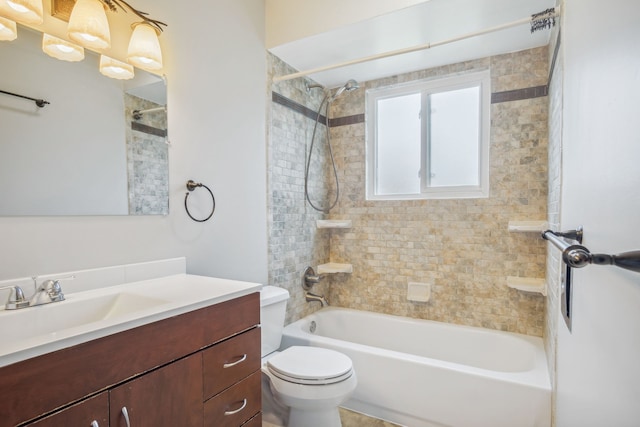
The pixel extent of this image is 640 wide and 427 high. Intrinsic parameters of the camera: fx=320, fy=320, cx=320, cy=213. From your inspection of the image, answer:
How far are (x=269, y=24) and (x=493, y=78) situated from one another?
5.55 ft

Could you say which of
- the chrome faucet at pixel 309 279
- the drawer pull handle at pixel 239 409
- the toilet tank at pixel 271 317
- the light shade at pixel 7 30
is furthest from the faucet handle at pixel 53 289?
the chrome faucet at pixel 309 279

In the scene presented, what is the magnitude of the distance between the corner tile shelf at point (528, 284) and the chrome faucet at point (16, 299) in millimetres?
2558

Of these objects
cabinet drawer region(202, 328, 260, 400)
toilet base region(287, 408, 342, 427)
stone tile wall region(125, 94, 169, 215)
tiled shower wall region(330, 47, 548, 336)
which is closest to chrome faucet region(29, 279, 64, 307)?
stone tile wall region(125, 94, 169, 215)

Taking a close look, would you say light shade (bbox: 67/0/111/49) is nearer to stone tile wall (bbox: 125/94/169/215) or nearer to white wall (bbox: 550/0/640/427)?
stone tile wall (bbox: 125/94/169/215)

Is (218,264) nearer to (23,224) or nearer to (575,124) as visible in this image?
(23,224)

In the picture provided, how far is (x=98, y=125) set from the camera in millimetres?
1388

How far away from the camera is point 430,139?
2701 millimetres

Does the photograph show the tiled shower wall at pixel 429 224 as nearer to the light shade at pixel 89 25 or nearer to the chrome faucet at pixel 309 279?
the chrome faucet at pixel 309 279

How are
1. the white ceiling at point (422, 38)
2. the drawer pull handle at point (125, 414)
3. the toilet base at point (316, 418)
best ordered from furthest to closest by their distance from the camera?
the white ceiling at point (422, 38)
the toilet base at point (316, 418)
the drawer pull handle at point (125, 414)

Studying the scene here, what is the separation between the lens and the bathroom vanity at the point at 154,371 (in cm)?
77

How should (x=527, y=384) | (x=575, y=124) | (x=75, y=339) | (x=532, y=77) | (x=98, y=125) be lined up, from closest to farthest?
(x=75, y=339)
(x=575, y=124)
(x=98, y=125)
(x=527, y=384)
(x=532, y=77)

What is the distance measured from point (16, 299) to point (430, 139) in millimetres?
2699

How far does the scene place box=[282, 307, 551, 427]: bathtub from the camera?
167cm

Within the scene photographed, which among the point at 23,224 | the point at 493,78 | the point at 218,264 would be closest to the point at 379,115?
the point at 493,78
